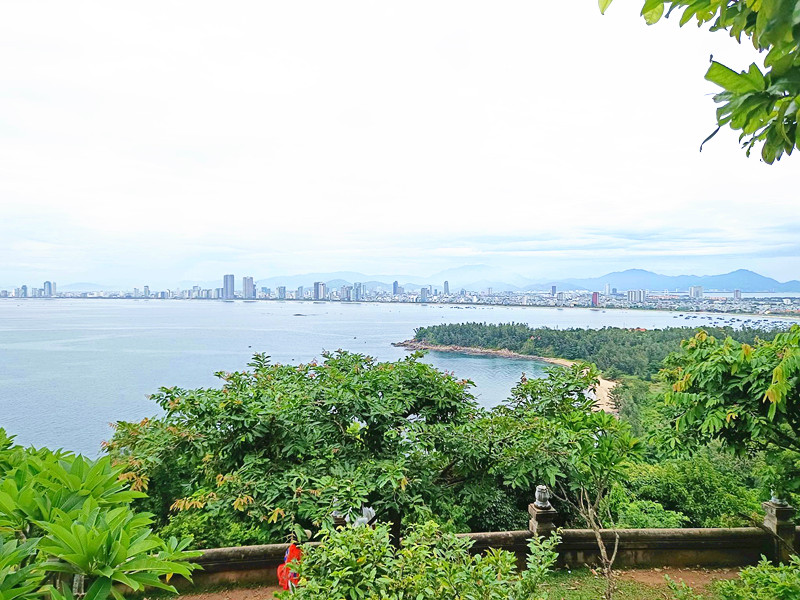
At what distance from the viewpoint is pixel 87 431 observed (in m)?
14.2

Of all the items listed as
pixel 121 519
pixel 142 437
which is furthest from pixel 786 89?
pixel 142 437

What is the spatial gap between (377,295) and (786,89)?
80704 mm

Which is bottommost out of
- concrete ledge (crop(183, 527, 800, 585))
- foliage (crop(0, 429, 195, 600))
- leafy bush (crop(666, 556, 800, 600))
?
concrete ledge (crop(183, 527, 800, 585))

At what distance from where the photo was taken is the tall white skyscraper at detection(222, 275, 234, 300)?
241 ft

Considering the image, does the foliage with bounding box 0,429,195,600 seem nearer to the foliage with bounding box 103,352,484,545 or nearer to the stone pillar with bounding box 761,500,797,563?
the foliage with bounding box 103,352,484,545

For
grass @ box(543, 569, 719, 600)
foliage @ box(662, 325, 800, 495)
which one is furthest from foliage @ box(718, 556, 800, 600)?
grass @ box(543, 569, 719, 600)

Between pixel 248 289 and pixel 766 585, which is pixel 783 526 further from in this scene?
pixel 248 289

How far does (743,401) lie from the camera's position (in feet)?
11.6

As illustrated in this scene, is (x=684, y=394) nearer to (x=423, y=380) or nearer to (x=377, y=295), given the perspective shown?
(x=423, y=380)

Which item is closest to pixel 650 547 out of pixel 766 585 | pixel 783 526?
pixel 783 526

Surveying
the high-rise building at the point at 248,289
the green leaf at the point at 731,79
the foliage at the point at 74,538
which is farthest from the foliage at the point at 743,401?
the high-rise building at the point at 248,289

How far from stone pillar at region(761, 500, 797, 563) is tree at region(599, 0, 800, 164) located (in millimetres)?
5115

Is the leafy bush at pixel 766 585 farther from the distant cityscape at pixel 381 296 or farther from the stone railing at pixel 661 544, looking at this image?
the distant cityscape at pixel 381 296

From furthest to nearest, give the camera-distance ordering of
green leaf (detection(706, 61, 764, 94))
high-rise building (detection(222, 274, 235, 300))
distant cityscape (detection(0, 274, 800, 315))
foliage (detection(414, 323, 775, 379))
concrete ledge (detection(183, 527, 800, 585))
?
high-rise building (detection(222, 274, 235, 300)), distant cityscape (detection(0, 274, 800, 315)), foliage (detection(414, 323, 775, 379)), concrete ledge (detection(183, 527, 800, 585)), green leaf (detection(706, 61, 764, 94))
